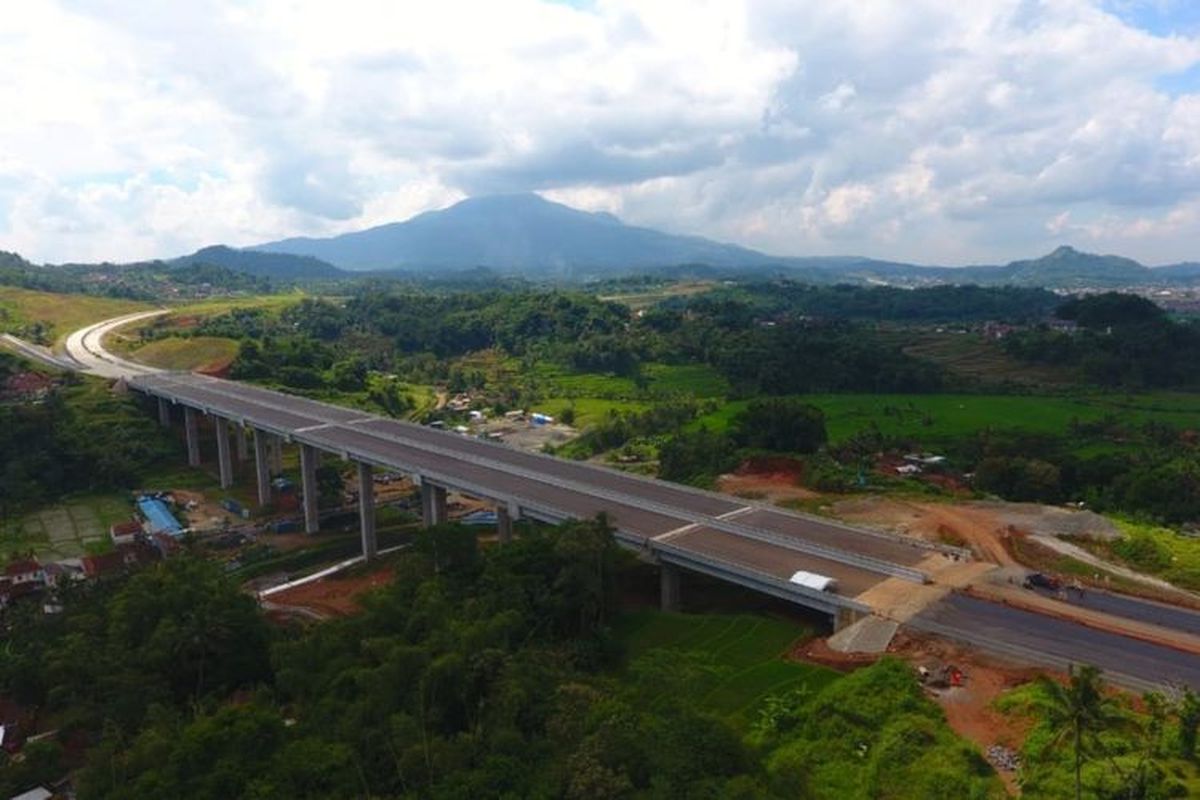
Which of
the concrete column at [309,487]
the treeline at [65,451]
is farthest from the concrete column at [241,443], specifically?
the concrete column at [309,487]

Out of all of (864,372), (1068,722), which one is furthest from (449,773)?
(864,372)

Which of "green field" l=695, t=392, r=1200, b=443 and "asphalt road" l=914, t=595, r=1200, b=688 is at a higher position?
"asphalt road" l=914, t=595, r=1200, b=688

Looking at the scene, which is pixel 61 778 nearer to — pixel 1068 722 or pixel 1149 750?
pixel 1068 722

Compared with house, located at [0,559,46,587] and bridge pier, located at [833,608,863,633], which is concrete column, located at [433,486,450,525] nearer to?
house, located at [0,559,46,587]

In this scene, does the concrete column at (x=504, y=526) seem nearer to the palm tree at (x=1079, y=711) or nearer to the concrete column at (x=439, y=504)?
the concrete column at (x=439, y=504)

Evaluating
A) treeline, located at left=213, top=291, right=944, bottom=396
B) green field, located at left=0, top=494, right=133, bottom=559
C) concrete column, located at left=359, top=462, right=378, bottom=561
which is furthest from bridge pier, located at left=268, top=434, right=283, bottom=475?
concrete column, located at left=359, top=462, right=378, bottom=561

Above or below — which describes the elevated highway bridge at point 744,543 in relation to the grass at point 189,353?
below
